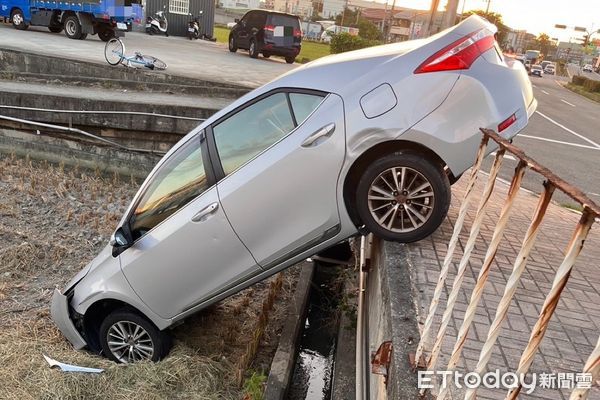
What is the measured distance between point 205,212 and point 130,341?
149cm

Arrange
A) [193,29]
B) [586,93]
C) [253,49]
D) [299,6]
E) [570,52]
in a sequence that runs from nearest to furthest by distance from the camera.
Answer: [253,49]
[193,29]
[586,93]
[299,6]
[570,52]

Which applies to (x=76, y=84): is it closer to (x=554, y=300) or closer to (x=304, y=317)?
(x=304, y=317)

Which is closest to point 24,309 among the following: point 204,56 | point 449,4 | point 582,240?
point 582,240

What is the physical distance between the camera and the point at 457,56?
3348 mm

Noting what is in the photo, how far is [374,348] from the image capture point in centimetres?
324

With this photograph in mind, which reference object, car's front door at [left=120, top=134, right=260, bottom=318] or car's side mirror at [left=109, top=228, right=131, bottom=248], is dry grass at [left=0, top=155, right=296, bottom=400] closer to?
car's front door at [left=120, top=134, right=260, bottom=318]

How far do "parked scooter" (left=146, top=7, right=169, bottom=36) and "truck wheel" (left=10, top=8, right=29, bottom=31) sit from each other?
25.6ft

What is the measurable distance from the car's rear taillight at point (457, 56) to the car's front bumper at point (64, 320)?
3.41 meters

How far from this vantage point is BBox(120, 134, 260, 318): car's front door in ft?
11.7

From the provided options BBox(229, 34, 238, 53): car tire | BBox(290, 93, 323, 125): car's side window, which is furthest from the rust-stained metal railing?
BBox(229, 34, 238, 53): car tire

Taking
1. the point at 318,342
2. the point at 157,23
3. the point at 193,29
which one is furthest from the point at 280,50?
the point at 318,342

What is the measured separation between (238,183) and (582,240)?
2.42 meters

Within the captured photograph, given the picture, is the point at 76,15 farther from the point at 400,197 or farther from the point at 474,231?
the point at 474,231

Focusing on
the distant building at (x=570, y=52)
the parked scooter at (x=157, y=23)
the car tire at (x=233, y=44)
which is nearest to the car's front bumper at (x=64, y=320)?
the car tire at (x=233, y=44)
